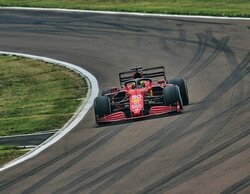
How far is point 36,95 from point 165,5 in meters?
18.3

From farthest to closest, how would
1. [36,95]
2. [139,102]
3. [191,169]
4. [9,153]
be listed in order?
[36,95], [139,102], [9,153], [191,169]

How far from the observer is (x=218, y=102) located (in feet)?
71.1

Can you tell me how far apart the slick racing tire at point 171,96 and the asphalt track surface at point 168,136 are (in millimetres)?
431

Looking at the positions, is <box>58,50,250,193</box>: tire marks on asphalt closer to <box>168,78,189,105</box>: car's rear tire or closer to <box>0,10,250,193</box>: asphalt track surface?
<box>0,10,250,193</box>: asphalt track surface

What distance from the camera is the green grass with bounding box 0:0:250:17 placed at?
131 feet

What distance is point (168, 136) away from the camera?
59.8 ft

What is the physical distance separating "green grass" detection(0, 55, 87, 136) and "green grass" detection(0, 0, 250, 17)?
10.3m

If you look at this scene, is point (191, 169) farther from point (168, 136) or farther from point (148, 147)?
point (168, 136)

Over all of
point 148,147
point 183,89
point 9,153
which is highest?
point 183,89

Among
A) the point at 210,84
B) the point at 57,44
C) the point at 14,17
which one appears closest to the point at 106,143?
the point at 210,84

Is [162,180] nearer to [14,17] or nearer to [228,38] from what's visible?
[228,38]

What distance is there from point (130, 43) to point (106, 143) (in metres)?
17.0

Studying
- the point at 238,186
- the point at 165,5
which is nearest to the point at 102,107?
the point at 238,186

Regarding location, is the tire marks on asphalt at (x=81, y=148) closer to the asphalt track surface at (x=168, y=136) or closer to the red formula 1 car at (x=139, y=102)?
the asphalt track surface at (x=168, y=136)
